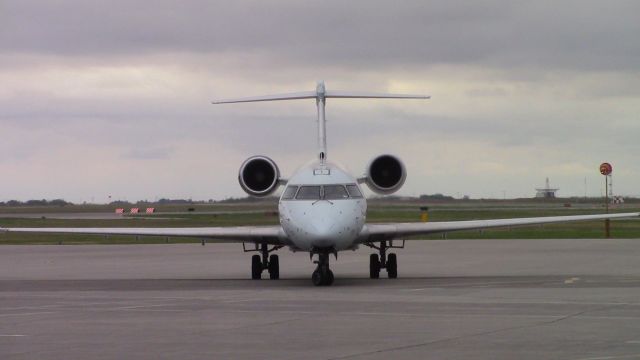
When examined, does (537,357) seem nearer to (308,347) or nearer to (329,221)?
(308,347)

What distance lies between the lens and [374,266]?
1106 inches

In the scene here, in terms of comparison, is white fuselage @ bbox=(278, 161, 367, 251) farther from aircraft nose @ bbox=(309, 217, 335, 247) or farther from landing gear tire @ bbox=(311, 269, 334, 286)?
landing gear tire @ bbox=(311, 269, 334, 286)

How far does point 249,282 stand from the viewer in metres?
26.6

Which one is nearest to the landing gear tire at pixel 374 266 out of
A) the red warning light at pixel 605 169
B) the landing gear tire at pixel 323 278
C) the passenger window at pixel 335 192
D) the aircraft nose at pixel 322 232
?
the passenger window at pixel 335 192

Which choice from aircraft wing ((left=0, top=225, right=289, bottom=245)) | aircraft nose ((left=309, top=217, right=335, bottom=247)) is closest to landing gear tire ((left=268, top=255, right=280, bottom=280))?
aircraft wing ((left=0, top=225, right=289, bottom=245))

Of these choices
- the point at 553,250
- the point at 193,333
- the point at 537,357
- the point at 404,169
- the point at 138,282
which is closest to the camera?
the point at 537,357

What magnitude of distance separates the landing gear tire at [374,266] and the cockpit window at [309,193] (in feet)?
11.5

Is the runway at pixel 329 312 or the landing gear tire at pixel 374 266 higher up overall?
the landing gear tire at pixel 374 266

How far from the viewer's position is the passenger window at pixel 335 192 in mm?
25234

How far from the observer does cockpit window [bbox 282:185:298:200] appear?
84.6ft

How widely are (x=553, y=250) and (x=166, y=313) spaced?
25.6 metres

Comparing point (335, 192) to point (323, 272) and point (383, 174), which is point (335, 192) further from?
point (383, 174)

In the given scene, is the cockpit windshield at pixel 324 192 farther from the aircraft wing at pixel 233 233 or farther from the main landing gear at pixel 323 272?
the aircraft wing at pixel 233 233

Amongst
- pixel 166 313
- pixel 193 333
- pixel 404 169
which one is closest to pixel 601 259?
pixel 404 169
